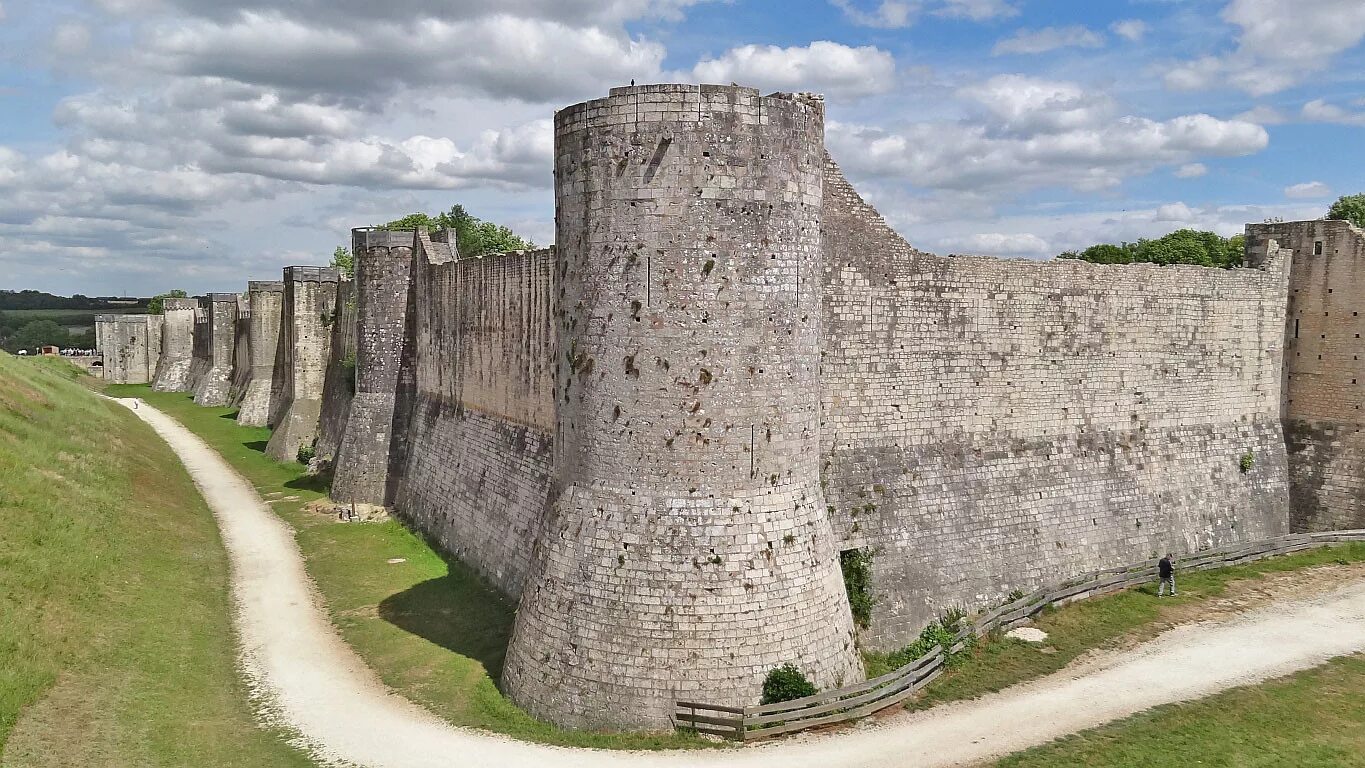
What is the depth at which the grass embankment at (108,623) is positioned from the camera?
12047mm

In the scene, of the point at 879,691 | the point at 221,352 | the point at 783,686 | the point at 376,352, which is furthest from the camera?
the point at 221,352

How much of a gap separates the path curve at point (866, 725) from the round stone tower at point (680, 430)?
93cm

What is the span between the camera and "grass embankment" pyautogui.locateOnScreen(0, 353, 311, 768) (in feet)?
39.5

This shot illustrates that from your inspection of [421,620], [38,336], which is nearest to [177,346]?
[421,620]

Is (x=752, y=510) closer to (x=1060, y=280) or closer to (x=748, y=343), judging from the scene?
(x=748, y=343)

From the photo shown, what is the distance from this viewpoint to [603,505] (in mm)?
12953

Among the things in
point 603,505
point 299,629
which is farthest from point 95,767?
point 603,505

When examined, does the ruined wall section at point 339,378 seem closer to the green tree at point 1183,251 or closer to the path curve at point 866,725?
the path curve at point 866,725

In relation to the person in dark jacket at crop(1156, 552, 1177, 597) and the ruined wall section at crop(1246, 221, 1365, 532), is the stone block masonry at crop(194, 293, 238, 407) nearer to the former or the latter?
the person in dark jacket at crop(1156, 552, 1177, 597)

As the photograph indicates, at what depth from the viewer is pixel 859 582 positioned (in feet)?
52.9

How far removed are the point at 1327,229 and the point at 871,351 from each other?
1546cm

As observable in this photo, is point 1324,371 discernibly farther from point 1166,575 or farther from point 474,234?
point 474,234

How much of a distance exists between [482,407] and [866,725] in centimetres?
1362

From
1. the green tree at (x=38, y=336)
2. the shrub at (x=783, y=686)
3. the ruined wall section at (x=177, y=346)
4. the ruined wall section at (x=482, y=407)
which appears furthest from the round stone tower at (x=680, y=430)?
the green tree at (x=38, y=336)
